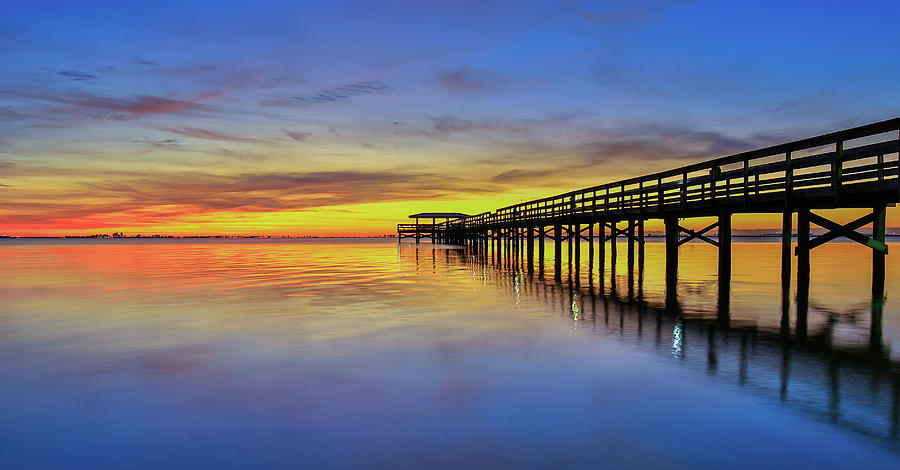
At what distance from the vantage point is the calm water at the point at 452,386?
4.51 meters

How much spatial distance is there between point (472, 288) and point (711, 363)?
10.6 meters

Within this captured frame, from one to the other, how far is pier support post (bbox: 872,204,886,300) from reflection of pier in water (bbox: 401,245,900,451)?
1.08 metres

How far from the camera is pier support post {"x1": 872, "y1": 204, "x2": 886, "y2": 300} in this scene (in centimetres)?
1354

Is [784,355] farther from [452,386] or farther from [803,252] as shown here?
[803,252]

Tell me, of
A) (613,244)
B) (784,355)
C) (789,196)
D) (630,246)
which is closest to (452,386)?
(784,355)

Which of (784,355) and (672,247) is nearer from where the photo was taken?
(784,355)

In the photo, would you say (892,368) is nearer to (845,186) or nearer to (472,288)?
(845,186)

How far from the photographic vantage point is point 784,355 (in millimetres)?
7805

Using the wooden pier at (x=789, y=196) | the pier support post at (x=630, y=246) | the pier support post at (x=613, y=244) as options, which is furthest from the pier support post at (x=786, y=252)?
the pier support post at (x=613, y=244)

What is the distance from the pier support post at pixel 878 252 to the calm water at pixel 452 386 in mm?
934

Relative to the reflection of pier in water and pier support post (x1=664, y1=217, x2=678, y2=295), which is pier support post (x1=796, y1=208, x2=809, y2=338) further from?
pier support post (x1=664, y1=217, x2=678, y2=295)

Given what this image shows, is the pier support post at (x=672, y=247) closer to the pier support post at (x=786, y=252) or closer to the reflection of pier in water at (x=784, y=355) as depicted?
the pier support post at (x=786, y=252)

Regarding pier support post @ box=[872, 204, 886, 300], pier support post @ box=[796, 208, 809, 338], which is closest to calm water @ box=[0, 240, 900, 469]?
pier support post @ box=[872, 204, 886, 300]

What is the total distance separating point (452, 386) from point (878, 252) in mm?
12948
